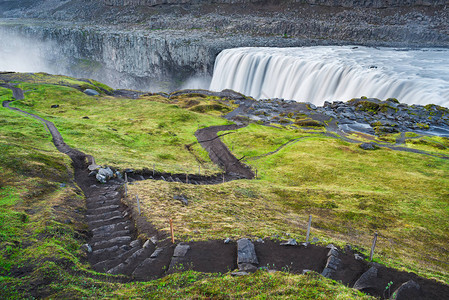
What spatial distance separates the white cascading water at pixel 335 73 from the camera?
8788 centimetres

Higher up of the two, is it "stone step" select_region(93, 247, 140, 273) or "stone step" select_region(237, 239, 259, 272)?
"stone step" select_region(237, 239, 259, 272)

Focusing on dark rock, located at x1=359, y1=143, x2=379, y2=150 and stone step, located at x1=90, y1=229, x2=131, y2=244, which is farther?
dark rock, located at x1=359, y1=143, x2=379, y2=150

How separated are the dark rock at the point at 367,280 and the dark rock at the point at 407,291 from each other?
122 cm

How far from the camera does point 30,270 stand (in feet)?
49.9

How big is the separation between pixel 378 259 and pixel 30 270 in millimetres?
21848

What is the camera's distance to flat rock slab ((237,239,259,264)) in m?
17.2

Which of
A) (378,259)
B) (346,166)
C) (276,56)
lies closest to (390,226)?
(378,259)

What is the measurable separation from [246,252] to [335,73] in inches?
3889

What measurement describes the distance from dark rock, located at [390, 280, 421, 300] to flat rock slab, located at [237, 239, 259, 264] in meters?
7.89

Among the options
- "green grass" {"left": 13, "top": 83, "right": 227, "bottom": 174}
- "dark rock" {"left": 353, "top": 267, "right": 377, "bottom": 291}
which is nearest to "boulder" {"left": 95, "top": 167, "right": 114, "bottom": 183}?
"green grass" {"left": 13, "top": 83, "right": 227, "bottom": 174}

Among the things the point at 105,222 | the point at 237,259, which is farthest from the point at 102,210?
the point at 237,259

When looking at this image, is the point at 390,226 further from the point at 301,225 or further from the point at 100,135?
the point at 100,135

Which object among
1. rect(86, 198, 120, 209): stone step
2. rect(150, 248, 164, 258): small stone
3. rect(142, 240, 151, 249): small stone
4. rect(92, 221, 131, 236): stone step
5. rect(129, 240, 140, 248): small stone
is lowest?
rect(86, 198, 120, 209): stone step

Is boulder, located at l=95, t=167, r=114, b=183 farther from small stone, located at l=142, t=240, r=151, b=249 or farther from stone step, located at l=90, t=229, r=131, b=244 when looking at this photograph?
small stone, located at l=142, t=240, r=151, b=249
